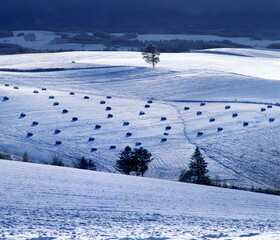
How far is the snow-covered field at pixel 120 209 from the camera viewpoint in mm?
9695

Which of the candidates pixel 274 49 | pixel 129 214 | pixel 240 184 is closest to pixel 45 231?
pixel 129 214

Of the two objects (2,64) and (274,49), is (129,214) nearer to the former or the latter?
(2,64)

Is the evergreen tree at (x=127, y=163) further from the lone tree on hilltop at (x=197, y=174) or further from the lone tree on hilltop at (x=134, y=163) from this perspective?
the lone tree on hilltop at (x=197, y=174)

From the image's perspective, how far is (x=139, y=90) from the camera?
45469 millimetres

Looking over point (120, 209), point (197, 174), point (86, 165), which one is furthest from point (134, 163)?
point (120, 209)

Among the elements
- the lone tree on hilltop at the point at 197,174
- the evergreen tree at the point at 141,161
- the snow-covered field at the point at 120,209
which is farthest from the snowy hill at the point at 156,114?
the snow-covered field at the point at 120,209

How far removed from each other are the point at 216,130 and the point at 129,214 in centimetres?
1751

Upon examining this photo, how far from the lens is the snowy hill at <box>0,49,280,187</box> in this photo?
23328 millimetres

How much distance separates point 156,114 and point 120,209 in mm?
21956

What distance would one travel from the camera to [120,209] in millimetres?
11453

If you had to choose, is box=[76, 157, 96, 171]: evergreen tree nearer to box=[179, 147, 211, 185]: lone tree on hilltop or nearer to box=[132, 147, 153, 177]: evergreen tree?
box=[132, 147, 153, 177]: evergreen tree

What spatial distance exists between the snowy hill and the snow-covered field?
21.9 ft

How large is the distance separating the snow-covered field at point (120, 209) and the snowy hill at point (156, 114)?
21.9 feet

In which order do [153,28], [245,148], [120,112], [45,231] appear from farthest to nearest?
[153,28], [120,112], [245,148], [45,231]
